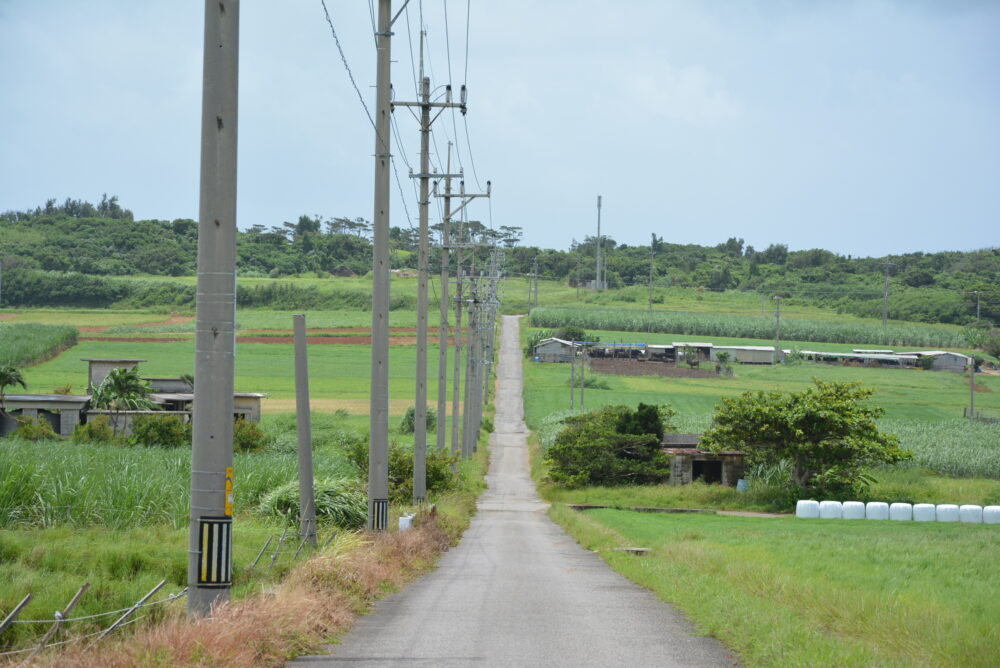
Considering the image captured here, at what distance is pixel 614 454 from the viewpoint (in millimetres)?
51562

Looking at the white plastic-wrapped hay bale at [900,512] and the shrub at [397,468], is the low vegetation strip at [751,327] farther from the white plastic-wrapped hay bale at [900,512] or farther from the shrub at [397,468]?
the shrub at [397,468]

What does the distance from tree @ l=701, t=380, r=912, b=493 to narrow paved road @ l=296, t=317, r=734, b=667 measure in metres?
22.9

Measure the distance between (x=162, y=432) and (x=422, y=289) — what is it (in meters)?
20.2

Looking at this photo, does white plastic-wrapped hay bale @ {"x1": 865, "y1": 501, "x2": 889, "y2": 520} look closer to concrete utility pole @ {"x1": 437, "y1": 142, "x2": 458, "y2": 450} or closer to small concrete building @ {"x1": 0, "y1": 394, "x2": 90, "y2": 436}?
concrete utility pole @ {"x1": 437, "y1": 142, "x2": 458, "y2": 450}

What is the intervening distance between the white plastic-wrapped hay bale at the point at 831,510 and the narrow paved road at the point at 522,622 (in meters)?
20.7

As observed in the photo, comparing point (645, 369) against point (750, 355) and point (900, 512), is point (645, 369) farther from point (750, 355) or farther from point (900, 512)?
point (900, 512)

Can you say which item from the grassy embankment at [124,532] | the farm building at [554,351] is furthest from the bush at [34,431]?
the farm building at [554,351]

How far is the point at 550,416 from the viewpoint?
78.0 m

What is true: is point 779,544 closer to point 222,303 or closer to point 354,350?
point 222,303

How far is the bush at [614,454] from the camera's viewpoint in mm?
51156

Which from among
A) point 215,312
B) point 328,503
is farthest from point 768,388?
point 215,312

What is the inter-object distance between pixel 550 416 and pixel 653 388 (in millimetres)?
20230

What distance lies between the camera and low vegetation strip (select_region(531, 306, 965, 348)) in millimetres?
135000

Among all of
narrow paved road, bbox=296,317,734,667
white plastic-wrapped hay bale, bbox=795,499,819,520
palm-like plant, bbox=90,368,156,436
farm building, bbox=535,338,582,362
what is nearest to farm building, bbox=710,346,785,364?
farm building, bbox=535,338,582,362
